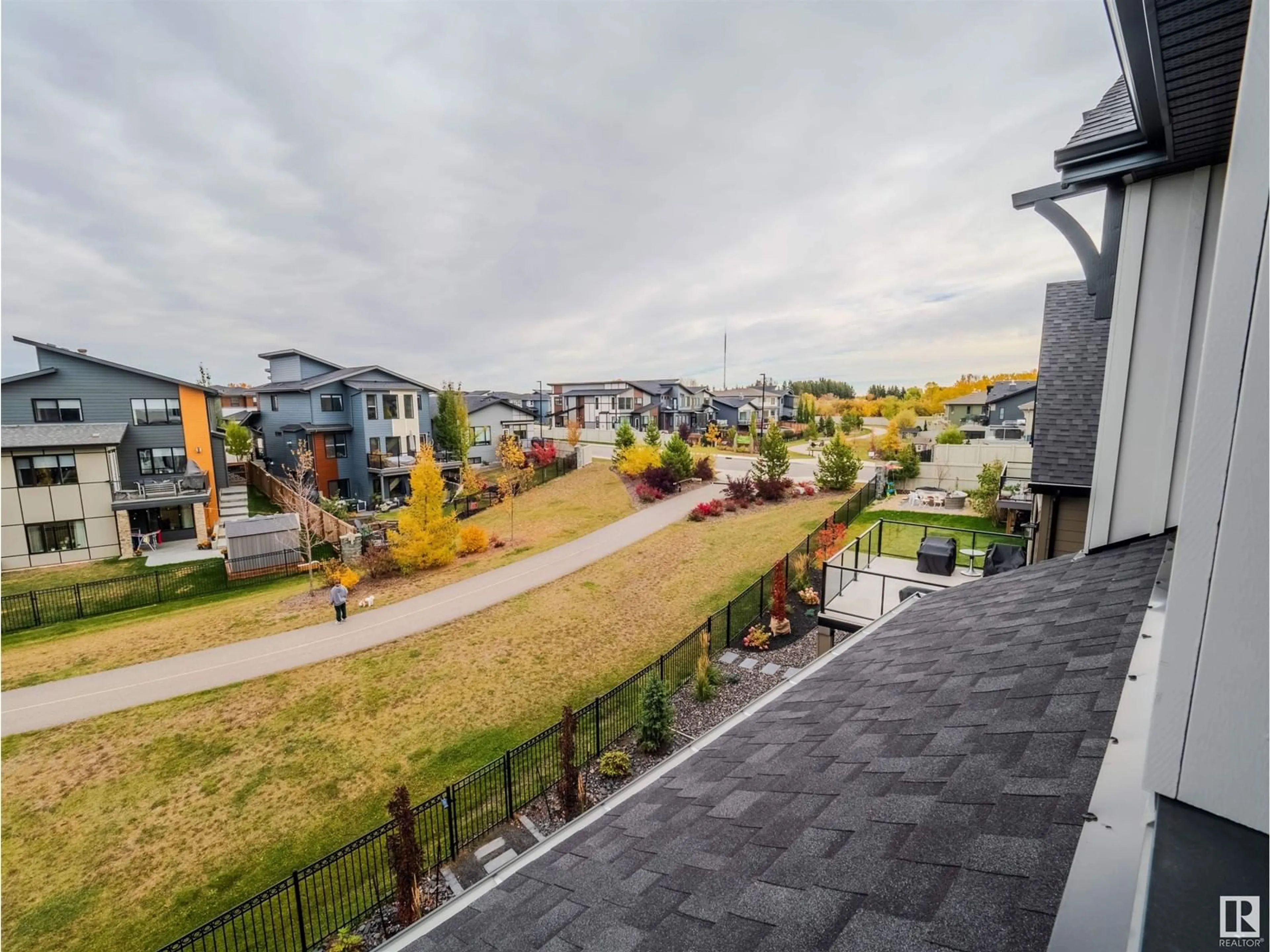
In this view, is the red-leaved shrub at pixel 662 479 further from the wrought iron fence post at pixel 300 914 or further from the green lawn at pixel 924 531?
the wrought iron fence post at pixel 300 914

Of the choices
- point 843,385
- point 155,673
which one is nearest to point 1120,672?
point 155,673

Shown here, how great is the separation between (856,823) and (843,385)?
12406cm

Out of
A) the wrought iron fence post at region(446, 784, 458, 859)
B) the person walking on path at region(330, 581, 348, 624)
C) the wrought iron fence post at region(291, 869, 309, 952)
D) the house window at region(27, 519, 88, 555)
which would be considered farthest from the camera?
the house window at region(27, 519, 88, 555)

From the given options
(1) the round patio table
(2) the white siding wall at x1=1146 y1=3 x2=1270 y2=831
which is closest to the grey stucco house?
(1) the round patio table

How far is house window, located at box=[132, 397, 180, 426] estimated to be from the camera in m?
23.9

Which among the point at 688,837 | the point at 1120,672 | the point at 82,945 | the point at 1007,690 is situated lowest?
the point at 82,945

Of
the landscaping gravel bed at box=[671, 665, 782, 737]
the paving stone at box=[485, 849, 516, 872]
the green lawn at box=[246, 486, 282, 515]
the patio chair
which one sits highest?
the patio chair

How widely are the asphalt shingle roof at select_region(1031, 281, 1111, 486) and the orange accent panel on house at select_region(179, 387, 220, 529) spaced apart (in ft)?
99.5

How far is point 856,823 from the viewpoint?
2.24 metres

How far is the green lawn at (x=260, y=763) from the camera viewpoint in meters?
7.02

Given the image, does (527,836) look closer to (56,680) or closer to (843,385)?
(56,680)

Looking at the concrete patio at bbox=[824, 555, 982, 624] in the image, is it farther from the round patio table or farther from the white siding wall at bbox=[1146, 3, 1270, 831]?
the white siding wall at bbox=[1146, 3, 1270, 831]

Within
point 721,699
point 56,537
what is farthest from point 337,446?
point 721,699

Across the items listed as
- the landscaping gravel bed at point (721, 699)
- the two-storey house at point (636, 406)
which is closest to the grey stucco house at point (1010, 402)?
the two-storey house at point (636, 406)
